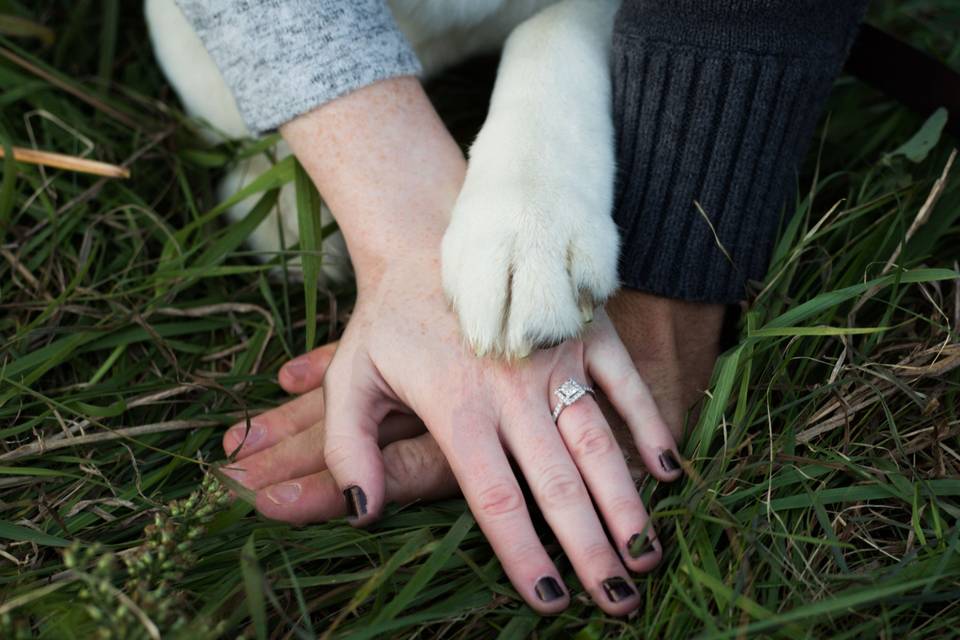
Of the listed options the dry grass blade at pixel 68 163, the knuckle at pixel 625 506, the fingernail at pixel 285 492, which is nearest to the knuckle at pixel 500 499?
the knuckle at pixel 625 506

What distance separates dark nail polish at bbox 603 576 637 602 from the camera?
96 centimetres

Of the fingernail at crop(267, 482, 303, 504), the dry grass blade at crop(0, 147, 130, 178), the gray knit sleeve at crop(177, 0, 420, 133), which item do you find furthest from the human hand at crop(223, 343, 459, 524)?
the dry grass blade at crop(0, 147, 130, 178)

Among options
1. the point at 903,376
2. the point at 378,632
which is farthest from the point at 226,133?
the point at 903,376

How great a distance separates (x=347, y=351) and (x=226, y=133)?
67cm

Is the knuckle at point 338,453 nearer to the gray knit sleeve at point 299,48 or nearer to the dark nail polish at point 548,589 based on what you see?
the dark nail polish at point 548,589

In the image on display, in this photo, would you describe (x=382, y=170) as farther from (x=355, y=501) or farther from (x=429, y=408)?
(x=355, y=501)

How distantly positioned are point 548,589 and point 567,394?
0.24 m

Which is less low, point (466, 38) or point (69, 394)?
point (466, 38)

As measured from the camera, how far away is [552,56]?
128 centimetres

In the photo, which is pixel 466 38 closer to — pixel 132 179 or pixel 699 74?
pixel 699 74

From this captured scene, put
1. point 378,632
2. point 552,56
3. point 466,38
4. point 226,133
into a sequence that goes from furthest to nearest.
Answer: point 226,133 → point 466,38 → point 552,56 → point 378,632

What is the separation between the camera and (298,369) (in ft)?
4.22

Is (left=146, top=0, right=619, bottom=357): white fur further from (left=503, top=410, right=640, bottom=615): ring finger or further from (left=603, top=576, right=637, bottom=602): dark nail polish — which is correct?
(left=603, top=576, right=637, bottom=602): dark nail polish

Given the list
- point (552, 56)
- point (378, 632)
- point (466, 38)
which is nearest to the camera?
point (378, 632)
